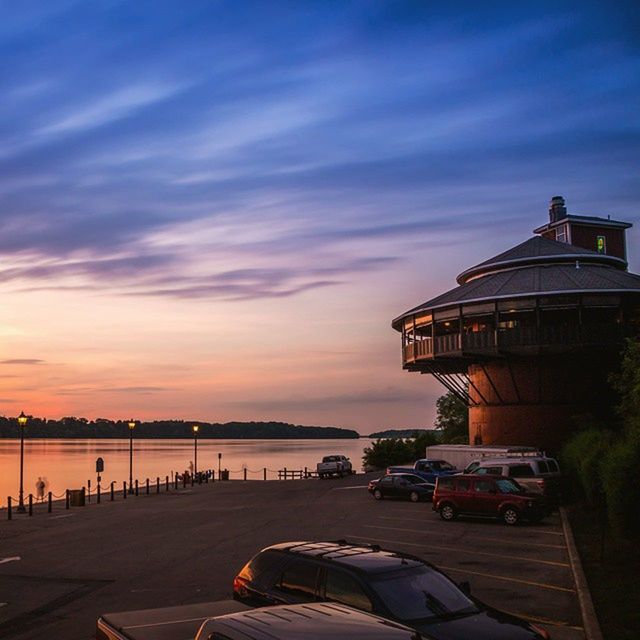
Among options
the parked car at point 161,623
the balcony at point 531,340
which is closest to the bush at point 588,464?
the balcony at point 531,340

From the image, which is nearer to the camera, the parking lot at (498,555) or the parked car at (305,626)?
the parked car at (305,626)

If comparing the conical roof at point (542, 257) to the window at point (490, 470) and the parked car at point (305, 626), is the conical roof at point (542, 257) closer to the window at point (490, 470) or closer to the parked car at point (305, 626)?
the window at point (490, 470)

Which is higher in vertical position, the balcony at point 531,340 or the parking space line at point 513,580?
the balcony at point 531,340

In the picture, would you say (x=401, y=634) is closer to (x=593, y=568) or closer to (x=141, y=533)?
(x=593, y=568)

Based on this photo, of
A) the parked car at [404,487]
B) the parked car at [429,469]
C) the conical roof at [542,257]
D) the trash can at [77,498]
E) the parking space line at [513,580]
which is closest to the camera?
the parking space line at [513,580]

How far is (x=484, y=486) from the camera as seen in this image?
27672 mm

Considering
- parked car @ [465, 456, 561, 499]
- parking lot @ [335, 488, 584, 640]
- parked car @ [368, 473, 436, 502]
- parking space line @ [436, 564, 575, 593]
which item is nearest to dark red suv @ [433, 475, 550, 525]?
parking lot @ [335, 488, 584, 640]

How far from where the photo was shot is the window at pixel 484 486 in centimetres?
2753

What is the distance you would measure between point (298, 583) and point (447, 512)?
62.6 feet

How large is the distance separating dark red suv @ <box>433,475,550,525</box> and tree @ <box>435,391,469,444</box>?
4898 cm

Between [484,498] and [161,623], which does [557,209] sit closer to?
[484,498]

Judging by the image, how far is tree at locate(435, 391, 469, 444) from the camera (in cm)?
8241

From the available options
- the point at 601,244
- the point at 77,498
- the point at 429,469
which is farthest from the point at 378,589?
the point at 601,244

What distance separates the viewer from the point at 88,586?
58.6ft
